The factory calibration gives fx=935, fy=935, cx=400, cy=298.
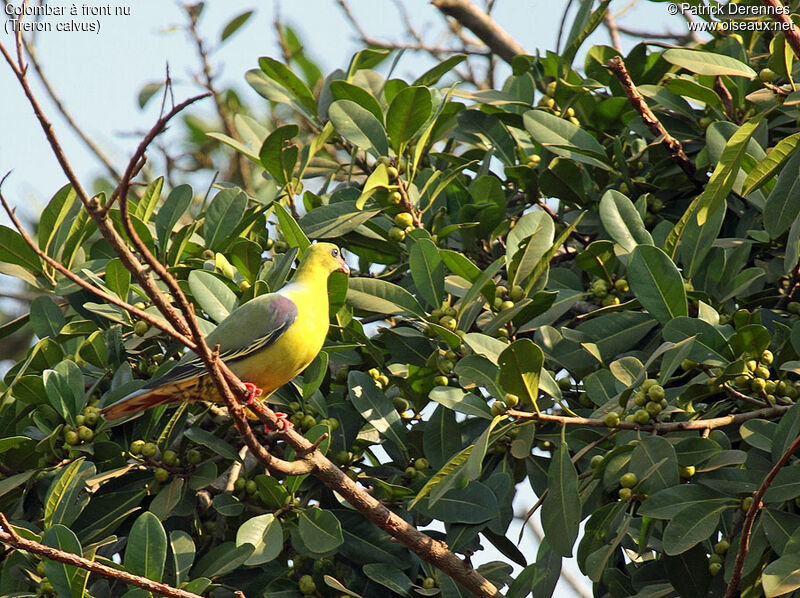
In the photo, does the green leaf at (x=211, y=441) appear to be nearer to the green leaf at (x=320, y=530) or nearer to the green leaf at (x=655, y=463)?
the green leaf at (x=320, y=530)

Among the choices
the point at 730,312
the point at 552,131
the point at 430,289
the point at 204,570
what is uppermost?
the point at 552,131

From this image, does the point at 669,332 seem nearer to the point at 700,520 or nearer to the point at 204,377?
the point at 700,520

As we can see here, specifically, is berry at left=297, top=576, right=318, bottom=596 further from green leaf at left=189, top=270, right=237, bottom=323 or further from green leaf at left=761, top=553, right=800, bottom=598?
green leaf at left=761, top=553, right=800, bottom=598

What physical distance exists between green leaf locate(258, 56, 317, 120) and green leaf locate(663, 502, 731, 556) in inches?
93.0

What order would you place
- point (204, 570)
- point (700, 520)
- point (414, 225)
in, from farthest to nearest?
point (414, 225)
point (204, 570)
point (700, 520)

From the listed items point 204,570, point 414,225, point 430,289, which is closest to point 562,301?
point 430,289

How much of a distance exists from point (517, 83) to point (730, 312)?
50.3 inches

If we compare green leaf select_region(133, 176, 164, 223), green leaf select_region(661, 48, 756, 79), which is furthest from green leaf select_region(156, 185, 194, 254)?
green leaf select_region(661, 48, 756, 79)

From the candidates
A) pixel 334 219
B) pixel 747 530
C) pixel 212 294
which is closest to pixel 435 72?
pixel 334 219

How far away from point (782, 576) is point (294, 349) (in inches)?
62.2

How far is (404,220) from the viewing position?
3299 millimetres

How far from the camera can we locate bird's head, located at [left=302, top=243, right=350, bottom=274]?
3359 millimetres

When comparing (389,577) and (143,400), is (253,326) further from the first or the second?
(389,577)

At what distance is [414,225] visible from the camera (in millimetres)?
3336
